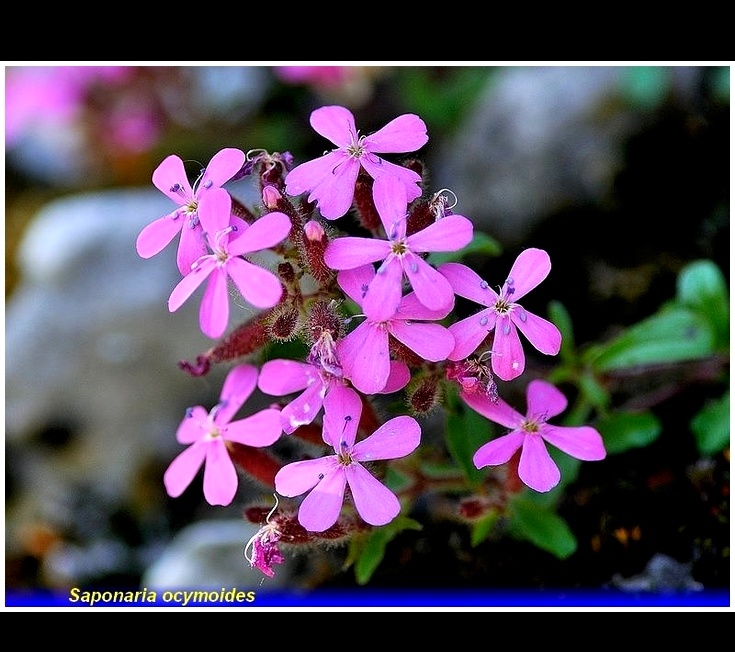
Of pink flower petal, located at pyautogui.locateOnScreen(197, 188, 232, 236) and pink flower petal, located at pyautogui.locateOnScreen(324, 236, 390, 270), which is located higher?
pink flower petal, located at pyautogui.locateOnScreen(197, 188, 232, 236)

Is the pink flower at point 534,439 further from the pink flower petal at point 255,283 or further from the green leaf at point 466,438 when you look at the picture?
the pink flower petal at point 255,283

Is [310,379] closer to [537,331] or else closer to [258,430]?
[258,430]

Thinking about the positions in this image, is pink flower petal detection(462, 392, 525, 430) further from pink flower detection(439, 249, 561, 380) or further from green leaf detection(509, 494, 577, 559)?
green leaf detection(509, 494, 577, 559)

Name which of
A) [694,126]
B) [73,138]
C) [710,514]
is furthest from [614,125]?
[73,138]

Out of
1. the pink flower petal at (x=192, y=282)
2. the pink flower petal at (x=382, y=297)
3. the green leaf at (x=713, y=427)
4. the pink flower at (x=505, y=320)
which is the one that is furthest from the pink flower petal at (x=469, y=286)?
the green leaf at (x=713, y=427)

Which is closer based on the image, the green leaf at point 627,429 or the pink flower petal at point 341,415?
the pink flower petal at point 341,415

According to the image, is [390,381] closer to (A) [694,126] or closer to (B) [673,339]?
(B) [673,339]

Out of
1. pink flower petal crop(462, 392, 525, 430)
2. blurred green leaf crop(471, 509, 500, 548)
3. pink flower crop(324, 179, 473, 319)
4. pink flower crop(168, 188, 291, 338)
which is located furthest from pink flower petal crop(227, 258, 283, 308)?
blurred green leaf crop(471, 509, 500, 548)
